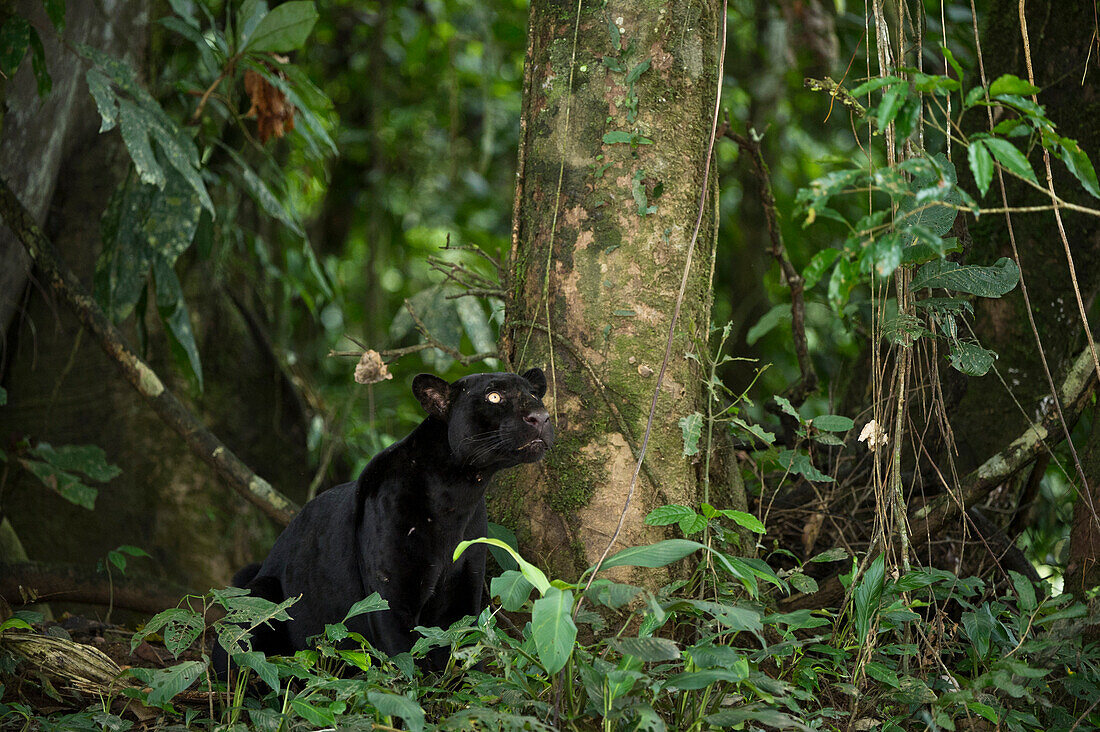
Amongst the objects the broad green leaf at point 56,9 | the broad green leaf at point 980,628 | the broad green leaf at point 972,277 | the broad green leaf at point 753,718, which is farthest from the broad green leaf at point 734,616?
the broad green leaf at point 56,9

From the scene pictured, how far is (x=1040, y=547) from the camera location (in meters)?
3.92

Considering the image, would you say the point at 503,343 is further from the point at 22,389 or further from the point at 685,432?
the point at 22,389

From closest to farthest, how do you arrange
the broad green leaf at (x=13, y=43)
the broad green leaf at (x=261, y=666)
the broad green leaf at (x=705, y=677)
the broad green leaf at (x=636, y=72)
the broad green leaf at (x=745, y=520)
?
the broad green leaf at (x=705, y=677) < the broad green leaf at (x=261, y=666) < the broad green leaf at (x=745, y=520) < the broad green leaf at (x=636, y=72) < the broad green leaf at (x=13, y=43)

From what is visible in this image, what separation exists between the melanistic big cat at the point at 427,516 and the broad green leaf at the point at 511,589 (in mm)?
632

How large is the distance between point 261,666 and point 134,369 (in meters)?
1.83

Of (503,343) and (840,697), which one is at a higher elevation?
(503,343)

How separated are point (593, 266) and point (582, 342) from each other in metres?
0.23

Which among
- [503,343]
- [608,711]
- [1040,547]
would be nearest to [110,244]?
[503,343]

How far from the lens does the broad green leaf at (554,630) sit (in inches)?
71.1

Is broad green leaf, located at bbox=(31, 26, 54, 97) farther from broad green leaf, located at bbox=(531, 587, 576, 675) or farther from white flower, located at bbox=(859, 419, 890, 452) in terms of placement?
white flower, located at bbox=(859, 419, 890, 452)

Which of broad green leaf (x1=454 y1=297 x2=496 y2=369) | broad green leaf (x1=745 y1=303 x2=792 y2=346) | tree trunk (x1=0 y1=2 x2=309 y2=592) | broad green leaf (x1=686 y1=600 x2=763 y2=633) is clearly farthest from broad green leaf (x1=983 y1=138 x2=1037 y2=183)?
tree trunk (x1=0 y1=2 x2=309 y2=592)

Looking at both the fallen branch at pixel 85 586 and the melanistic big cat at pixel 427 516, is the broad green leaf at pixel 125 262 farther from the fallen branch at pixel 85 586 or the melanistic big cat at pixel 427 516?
the melanistic big cat at pixel 427 516

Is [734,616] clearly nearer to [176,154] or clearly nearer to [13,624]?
[13,624]

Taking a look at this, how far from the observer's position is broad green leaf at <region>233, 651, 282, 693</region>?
221 centimetres
